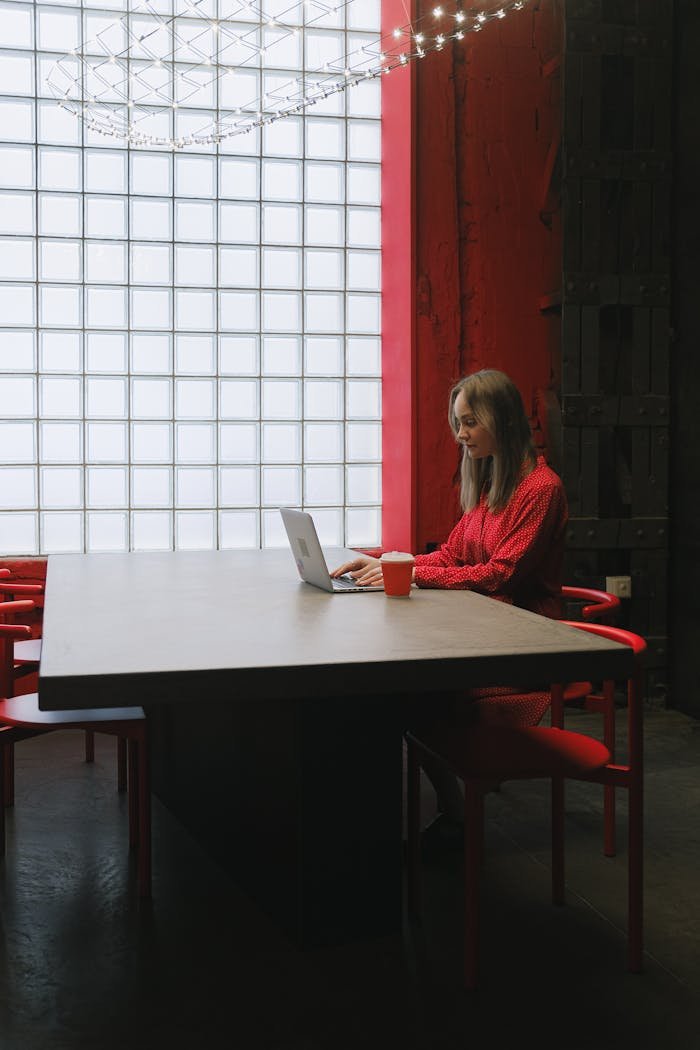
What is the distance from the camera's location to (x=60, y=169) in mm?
4680

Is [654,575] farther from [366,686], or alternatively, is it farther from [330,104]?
[366,686]

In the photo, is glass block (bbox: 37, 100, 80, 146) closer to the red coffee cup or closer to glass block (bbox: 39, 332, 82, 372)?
glass block (bbox: 39, 332, 82, 372)

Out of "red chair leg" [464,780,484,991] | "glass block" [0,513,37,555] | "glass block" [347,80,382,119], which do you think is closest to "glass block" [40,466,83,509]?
"glass block" [0,513,37,555]

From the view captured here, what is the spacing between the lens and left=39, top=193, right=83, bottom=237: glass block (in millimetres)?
4672

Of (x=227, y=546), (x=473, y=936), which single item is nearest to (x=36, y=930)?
(x=473, y=936)

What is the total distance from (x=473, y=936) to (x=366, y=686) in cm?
68

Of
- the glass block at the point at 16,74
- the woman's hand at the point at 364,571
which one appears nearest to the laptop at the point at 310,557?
the woman's hand at the point at 364,571

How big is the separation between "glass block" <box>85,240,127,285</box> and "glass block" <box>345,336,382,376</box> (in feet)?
3.63

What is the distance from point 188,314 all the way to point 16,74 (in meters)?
1.26

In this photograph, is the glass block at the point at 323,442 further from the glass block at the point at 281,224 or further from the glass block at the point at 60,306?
the glass block at the point at 60,306

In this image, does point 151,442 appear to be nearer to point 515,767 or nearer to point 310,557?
point 310,557

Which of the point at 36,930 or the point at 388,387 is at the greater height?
the point at 388,387

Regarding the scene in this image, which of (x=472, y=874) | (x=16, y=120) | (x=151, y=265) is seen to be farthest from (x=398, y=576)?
(x=16, y=120)

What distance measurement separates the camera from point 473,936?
2205 millimetres
